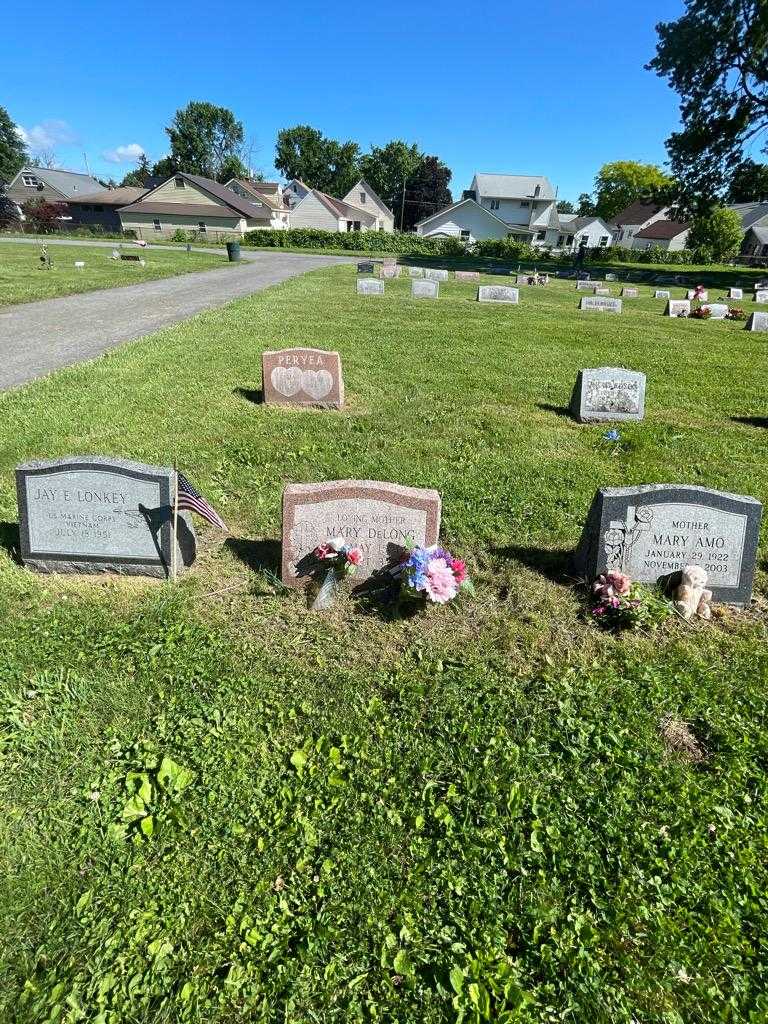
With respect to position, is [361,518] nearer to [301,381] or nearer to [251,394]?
[301,381]

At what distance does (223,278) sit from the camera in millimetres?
25578

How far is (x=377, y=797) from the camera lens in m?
2.75

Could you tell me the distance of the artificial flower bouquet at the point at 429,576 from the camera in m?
3.81

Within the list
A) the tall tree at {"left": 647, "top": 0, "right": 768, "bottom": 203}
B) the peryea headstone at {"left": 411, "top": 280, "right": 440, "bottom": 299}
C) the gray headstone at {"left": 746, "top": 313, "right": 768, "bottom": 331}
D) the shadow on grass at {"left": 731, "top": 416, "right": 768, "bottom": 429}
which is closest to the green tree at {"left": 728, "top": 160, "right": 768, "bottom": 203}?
the tall tree at {"left": 647, "top": 0, "right": 768, "bottom": 203}

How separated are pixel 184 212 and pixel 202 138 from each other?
58.6 m

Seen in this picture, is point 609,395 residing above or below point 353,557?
above

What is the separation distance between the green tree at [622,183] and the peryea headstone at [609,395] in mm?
94071

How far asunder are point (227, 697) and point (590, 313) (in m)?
20.3

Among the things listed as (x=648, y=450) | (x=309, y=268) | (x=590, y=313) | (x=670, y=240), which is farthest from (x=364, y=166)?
(x=648, y=450)

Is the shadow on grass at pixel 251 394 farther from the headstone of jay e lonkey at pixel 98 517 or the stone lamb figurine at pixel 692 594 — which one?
the stone lamb figurine at pixel 692 594

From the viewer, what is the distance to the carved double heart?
8.30 metres

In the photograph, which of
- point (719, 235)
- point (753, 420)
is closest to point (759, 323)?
point (753, 420)

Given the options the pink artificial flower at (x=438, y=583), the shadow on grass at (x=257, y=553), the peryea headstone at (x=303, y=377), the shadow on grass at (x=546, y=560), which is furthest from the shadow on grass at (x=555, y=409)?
the pink artificial flower at (x=438, y=583)

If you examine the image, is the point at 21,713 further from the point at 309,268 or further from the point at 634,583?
the point at 309,268
